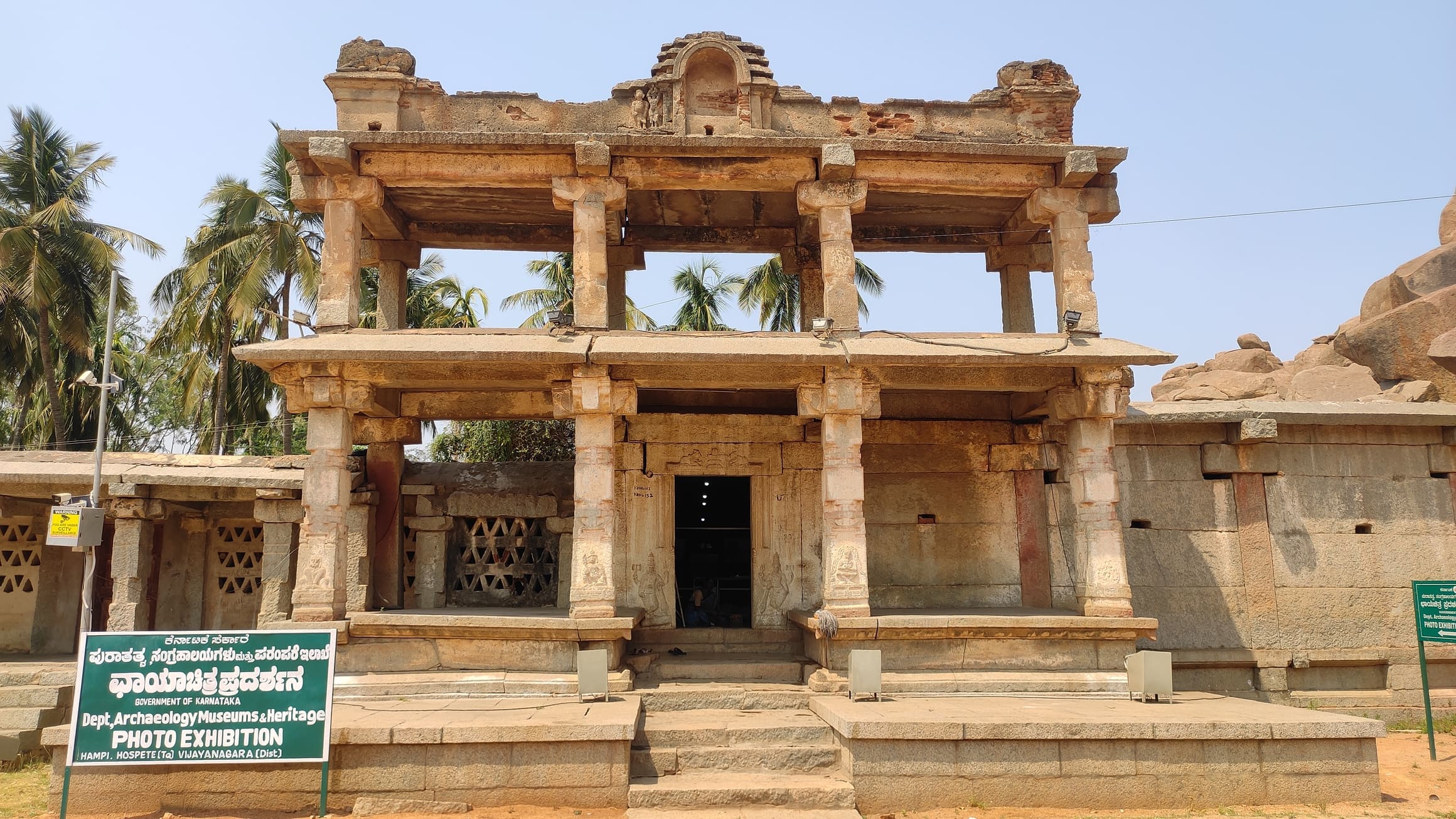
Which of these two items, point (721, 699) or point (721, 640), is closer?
point (721, 699)

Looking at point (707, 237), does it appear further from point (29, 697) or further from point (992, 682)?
point (29, 697)

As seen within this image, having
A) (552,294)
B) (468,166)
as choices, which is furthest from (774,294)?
(468,166)

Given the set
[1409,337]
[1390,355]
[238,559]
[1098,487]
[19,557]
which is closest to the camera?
[1098,487]

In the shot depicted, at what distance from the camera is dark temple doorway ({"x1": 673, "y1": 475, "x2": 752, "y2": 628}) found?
46.2ft

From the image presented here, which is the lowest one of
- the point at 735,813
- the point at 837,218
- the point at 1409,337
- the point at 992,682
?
the point at 735,813

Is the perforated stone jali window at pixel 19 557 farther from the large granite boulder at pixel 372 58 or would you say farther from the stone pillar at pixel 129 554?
the large granite boulder at pixel 372 58

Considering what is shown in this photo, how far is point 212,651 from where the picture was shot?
6.56 m

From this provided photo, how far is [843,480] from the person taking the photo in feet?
31.0

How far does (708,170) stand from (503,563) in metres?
5.67

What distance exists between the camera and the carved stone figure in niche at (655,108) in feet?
33.6

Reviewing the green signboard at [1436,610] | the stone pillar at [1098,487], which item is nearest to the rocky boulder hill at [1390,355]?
the stone pillar at [1098,487]

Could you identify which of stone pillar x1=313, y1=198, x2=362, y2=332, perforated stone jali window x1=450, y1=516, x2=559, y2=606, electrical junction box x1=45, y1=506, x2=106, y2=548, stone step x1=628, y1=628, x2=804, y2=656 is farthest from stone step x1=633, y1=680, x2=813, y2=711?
electrical junction box x1=45, y1=506, x2=106, y2=548

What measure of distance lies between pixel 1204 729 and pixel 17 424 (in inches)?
1111

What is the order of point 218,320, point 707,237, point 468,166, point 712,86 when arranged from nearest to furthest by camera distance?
point 468,166
point 712,86
point 707,237
point 218,320
